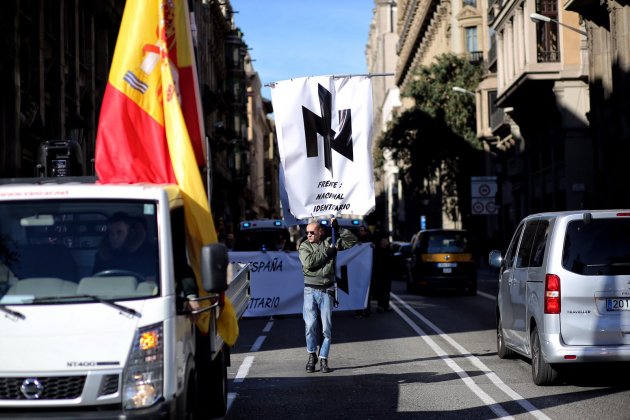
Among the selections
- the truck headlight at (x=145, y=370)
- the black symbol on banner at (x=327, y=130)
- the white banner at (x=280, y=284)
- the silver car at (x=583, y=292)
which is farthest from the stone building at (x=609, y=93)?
the truck headlight at (x=145, y=370)

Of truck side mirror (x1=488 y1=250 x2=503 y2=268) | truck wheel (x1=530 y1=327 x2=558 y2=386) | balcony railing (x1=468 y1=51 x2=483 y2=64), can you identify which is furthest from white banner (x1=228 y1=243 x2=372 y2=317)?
balcony railing (x1=468 y1=51 x2=483 y2=64)

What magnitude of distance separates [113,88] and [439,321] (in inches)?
569

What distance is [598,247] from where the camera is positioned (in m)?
12.3

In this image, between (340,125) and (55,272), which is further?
(340,125)

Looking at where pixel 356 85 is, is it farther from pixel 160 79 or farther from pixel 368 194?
pixel 160 79

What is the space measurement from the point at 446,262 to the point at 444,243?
60 centimetres

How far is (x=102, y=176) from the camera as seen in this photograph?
30.1ft

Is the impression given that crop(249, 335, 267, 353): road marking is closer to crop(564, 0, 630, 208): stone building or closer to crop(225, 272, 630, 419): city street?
crop(225, 272, 630, 419): city street

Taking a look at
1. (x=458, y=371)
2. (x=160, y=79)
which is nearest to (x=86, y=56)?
(x=458, y=371)

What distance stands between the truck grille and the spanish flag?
176cm

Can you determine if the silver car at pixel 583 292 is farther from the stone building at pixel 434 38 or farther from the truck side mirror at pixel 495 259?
the stone building at pixel 434 38

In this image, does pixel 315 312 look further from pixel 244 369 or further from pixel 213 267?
pixel 213 267

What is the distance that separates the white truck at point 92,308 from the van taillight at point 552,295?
4.71m

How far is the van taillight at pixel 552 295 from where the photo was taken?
12.2 metres
